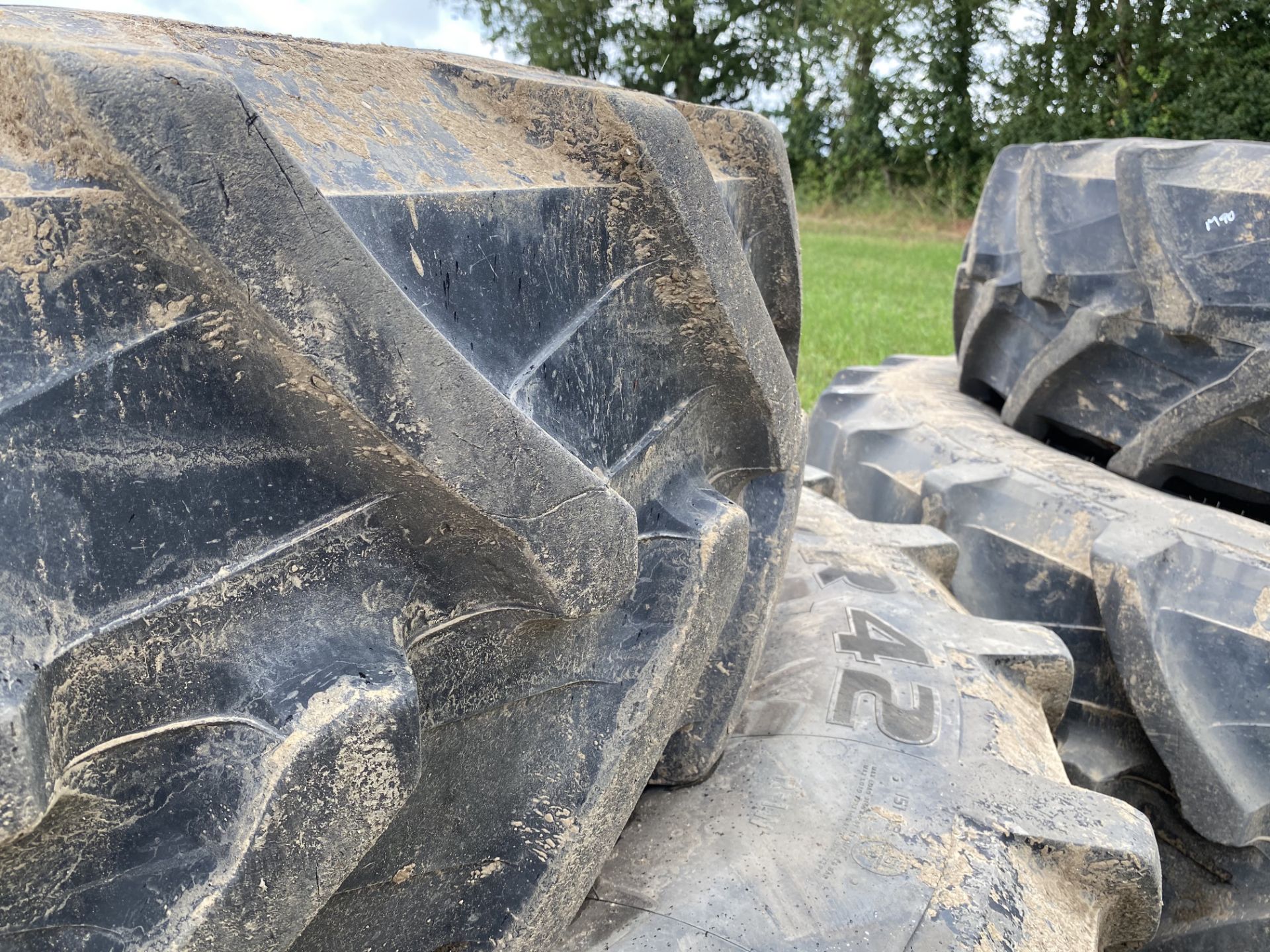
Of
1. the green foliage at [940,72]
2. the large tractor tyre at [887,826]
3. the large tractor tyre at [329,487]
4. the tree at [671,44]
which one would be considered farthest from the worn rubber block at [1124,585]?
the tree at [671,44]

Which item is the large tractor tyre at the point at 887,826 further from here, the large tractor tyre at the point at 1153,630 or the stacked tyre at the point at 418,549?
the large tractor tyre at the point at 1153,630

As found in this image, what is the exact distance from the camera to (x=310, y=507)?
2.00 feet

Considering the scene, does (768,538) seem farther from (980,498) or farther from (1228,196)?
(1228,196)

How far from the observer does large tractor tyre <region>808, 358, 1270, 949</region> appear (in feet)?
4.22

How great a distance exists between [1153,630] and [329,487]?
1.12 m

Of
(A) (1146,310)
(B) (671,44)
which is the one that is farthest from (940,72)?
(A) (1146,310)

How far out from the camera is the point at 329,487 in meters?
0.61

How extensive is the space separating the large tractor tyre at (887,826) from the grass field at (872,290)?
1433mm

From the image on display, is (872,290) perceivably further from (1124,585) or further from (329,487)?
(329,487)

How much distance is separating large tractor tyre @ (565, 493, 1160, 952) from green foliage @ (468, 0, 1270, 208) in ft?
28.1

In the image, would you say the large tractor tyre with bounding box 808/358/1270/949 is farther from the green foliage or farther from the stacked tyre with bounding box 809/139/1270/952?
the green foliage

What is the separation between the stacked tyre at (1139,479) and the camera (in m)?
1.31

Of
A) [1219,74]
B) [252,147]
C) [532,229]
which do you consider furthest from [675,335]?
[1219,74]

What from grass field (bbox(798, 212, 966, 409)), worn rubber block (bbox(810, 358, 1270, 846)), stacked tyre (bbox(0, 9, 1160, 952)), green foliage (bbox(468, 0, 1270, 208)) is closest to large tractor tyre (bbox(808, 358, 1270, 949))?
worn rubber block (bbox(810, 358, 1270, 846))
